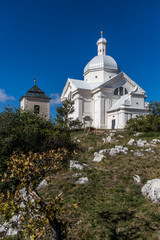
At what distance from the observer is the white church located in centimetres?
2547

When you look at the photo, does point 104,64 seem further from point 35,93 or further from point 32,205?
point 32,205

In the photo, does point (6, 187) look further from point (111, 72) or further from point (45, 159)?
point (111, 72)

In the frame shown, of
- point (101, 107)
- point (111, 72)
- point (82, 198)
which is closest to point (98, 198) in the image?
point (82, 198)

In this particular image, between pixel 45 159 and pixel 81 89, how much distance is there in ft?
78.6

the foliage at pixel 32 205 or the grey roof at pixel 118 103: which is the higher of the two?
the grey roof at pixel 118 103

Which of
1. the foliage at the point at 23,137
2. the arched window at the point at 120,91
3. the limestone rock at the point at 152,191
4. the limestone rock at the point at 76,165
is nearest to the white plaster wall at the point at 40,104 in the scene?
the arched window at the point at 120,91

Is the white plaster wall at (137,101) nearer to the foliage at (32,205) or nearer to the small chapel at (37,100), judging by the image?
the small chapel at (37,100)

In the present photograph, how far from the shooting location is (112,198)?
267 inches

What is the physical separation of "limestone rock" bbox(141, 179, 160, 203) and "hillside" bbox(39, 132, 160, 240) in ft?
0.48

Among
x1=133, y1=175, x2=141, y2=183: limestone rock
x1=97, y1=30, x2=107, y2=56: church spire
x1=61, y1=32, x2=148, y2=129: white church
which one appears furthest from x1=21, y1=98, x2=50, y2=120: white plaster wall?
x1=133, y1=175, x2=141, y2=183: limestone rock

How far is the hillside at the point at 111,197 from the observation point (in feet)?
17.2

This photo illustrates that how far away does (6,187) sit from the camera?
898 cm

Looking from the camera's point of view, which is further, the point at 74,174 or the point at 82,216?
the point at 74,174

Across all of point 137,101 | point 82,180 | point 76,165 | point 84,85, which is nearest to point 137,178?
point 82,180
